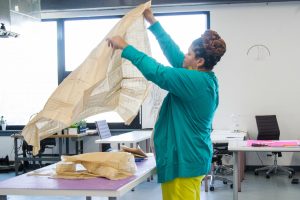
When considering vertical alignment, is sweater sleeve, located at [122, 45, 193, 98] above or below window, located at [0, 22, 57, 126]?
below

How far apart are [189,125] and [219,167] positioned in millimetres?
4689

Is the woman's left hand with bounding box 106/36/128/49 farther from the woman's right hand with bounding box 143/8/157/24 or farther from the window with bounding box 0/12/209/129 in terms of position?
the window with bounding box 0/12/209/129

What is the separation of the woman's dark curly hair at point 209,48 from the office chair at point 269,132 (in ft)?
16.2

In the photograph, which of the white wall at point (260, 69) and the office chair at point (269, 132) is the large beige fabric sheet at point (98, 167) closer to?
the office chair at point (269, 132)

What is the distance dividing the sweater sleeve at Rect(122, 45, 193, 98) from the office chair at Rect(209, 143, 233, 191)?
159 inches

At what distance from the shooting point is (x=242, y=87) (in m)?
7.32

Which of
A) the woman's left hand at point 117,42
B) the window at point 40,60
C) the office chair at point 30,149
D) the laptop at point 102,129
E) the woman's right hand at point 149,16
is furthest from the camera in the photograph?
the window at point 40,60

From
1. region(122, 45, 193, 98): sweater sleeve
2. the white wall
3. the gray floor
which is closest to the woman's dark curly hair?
region(122, 45, 193, 98): sweater sleeve

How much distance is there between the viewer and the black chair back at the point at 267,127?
265 inches

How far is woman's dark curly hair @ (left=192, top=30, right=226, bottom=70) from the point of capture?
206 cm

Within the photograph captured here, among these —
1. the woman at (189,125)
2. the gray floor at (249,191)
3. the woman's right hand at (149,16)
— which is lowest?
the gray floor at (249,191)

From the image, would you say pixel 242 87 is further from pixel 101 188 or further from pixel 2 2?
pixel 101 188

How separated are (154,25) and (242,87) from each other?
518cm

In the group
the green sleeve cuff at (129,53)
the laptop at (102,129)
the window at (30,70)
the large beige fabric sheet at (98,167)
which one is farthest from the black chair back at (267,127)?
the green sleeve cuff at (129,53)
